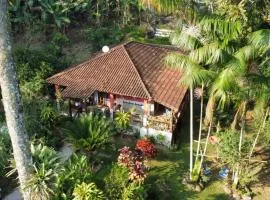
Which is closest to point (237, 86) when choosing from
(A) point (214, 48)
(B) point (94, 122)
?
(A) point (214, 48)

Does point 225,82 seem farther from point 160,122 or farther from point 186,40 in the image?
point 160,122

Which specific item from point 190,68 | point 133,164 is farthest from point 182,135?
point 190,68

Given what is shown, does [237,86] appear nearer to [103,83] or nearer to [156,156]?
[156,156]

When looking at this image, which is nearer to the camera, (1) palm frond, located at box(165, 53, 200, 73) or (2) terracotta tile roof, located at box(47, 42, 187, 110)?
(1) palm frond, located at box(165, 53, 200, 73)

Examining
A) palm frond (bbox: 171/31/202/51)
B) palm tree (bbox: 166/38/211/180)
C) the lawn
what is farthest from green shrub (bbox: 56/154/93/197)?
palm frond (bbox: 171/31/202/51)

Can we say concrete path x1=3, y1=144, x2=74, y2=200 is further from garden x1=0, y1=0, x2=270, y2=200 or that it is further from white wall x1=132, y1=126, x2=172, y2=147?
white wall x1=132, y1=126, x2=172, y2=147

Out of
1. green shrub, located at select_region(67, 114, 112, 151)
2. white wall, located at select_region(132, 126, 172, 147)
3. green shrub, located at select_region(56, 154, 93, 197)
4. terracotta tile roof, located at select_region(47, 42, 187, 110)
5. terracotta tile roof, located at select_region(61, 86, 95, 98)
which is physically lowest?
white wall, located at select_region(132, 126, 172, 147)
